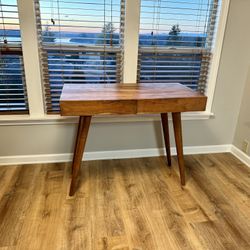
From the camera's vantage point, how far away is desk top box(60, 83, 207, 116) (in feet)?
5.15

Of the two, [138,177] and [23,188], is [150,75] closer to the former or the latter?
[138,177]

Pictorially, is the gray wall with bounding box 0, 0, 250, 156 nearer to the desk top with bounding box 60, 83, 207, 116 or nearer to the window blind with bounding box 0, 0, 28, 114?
the window blind with bounding box 0, 0, 28, 114

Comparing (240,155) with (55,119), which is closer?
(55,119)

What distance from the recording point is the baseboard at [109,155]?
7.48ft

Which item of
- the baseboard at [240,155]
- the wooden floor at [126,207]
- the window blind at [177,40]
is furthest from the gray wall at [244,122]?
the window blind at [177,40]

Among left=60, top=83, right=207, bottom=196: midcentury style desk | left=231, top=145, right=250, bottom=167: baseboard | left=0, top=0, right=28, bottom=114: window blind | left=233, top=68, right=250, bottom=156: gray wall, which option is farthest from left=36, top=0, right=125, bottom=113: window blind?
left=231, top=145, right=250, bottom=167: baseboard

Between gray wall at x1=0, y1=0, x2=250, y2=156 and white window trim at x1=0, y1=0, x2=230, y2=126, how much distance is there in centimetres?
5

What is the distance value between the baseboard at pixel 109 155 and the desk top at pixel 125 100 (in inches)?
31.0

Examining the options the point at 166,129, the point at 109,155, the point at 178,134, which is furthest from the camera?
the point at 109,155

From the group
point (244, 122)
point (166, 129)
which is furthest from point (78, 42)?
point (244, 122)

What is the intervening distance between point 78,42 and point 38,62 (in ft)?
1.28

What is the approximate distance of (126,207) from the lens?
5.82 feet

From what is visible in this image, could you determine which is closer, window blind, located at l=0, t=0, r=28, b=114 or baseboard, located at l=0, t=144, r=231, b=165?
window blind, located at l=0, t=0, r=28, b=114

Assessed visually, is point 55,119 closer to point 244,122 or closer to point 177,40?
point 177,40
